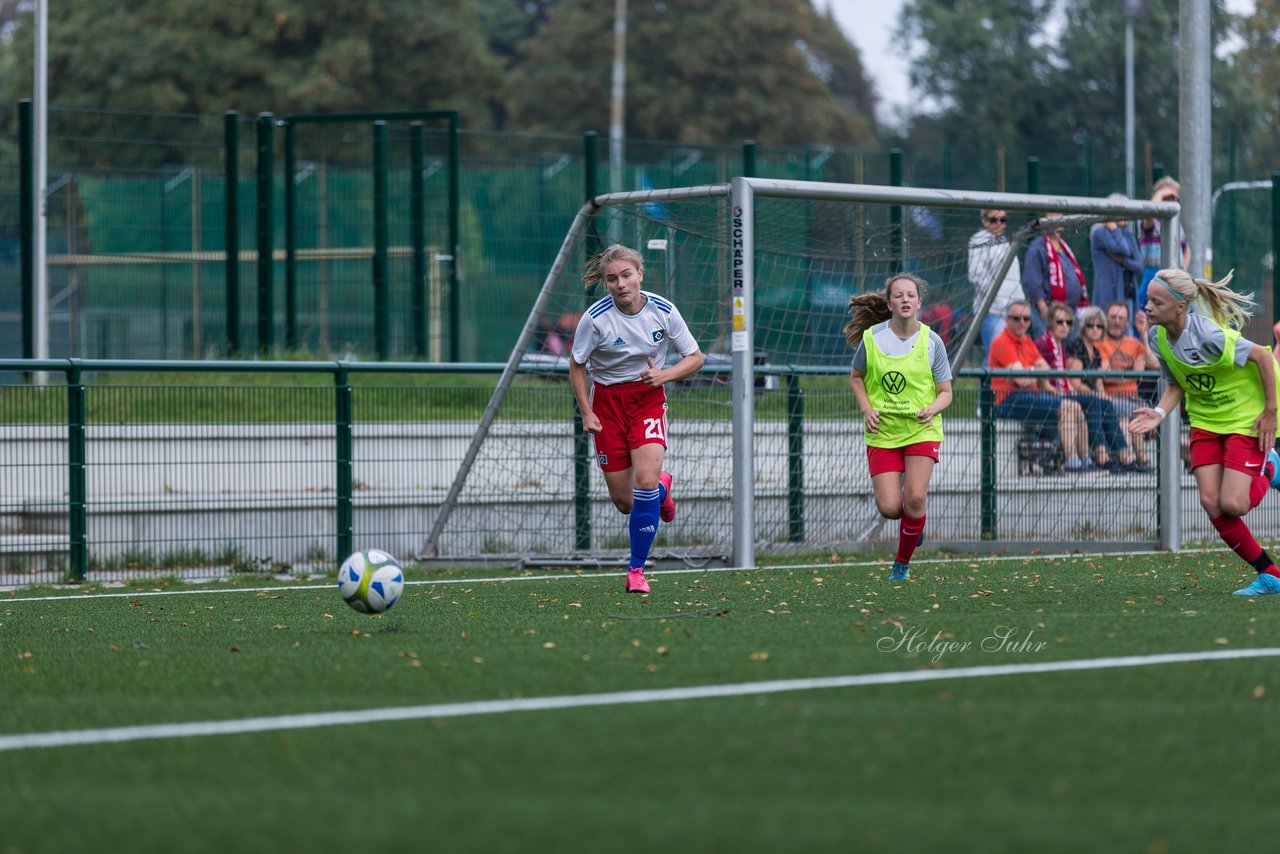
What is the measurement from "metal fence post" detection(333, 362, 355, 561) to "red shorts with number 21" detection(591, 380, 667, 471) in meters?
2.65

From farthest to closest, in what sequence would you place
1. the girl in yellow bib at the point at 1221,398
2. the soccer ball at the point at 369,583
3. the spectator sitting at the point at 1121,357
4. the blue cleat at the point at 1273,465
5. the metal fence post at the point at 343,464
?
the spectator sitting at the point at 1121,357 < the metal fence post at the point at 343,464 < the blue cleat at the point at 1273,465 < the girl in yellow bib at the point at 1221,398 < the soccer ball at the point at 369,583

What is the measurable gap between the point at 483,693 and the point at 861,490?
8175 millimetres

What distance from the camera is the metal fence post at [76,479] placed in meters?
11.2

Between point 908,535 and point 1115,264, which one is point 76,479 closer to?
point 908,535

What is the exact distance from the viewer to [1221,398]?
896 centimetres

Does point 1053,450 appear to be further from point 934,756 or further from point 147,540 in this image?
point 934,756

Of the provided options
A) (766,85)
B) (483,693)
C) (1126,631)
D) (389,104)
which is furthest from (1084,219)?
(766,85)

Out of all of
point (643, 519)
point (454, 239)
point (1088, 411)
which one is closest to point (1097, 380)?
point (1088, 411)

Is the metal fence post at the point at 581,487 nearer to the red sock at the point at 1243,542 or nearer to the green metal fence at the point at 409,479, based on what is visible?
the green metal fence at the point at 409,479

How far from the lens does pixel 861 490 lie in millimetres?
13547

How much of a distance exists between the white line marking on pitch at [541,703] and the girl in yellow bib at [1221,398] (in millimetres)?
2731

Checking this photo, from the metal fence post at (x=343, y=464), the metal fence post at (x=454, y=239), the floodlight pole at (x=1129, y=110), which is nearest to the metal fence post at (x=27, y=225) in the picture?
the metal fence post at (x=454, y=239)

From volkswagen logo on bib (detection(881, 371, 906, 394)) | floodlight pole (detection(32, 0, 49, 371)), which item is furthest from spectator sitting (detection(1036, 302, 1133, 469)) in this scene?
floodlight pole (detection(32, 0, 49, 371))

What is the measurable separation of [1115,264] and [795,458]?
3.09 m
